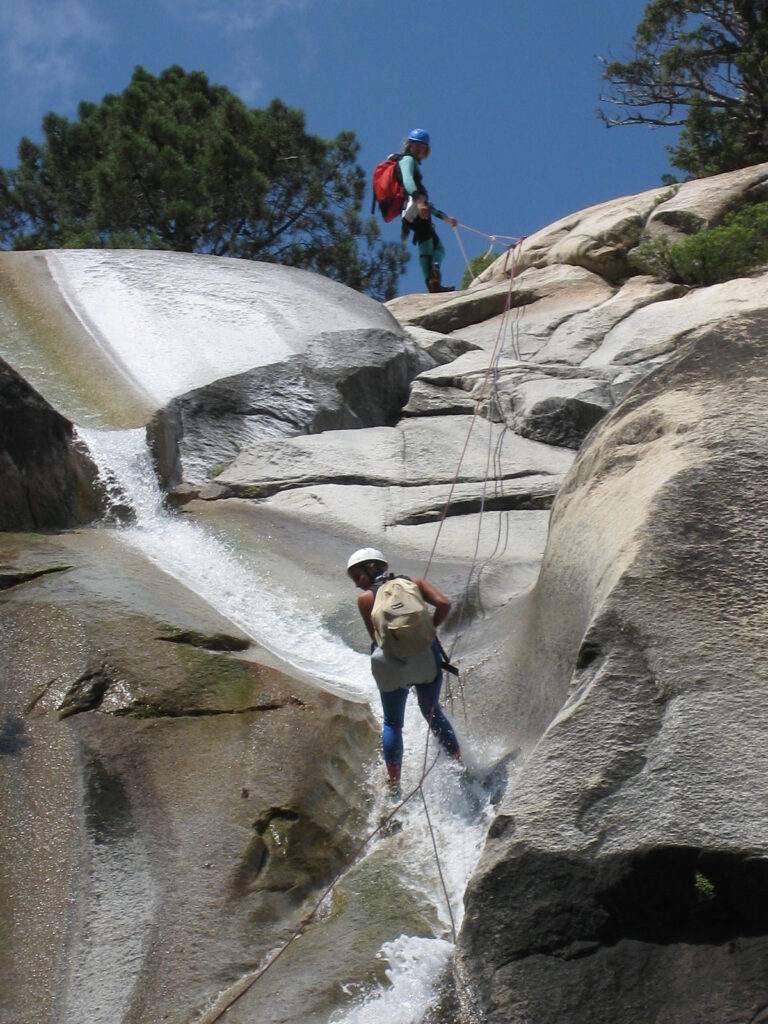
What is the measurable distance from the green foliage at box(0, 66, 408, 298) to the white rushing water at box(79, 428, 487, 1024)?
43.2 feet

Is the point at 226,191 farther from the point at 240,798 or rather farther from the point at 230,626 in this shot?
the point at 240,798

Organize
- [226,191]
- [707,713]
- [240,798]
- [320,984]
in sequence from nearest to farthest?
[707,713], [320,984], [240,798], [226,191]

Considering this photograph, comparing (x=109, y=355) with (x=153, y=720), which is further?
(x=109, y=355)

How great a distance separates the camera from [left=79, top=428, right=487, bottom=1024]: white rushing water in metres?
6.77

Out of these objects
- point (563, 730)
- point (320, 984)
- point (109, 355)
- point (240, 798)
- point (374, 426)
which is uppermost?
point (109, 355)

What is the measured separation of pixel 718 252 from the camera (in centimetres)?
1720

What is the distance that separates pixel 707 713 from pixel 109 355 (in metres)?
10.5

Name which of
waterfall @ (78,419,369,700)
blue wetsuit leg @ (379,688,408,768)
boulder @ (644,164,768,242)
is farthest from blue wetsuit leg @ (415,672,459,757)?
boulder @ (644,164,768,242)

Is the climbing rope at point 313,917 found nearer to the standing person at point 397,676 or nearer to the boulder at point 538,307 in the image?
the standing person at point 397,676

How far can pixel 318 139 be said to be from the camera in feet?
89.9

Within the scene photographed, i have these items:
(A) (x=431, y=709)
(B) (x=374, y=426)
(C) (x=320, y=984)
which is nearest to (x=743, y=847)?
(C) (x=320, y=984)

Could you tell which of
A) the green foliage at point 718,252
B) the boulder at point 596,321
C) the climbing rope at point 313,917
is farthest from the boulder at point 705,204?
the climbing rope at point 313,917

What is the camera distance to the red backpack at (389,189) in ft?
55.1

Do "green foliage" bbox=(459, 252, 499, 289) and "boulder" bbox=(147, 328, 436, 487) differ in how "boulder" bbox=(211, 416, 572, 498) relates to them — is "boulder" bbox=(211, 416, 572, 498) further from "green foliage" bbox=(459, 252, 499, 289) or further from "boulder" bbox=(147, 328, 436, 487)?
"green foliage" bbox=(459, 252, 499, 289)
